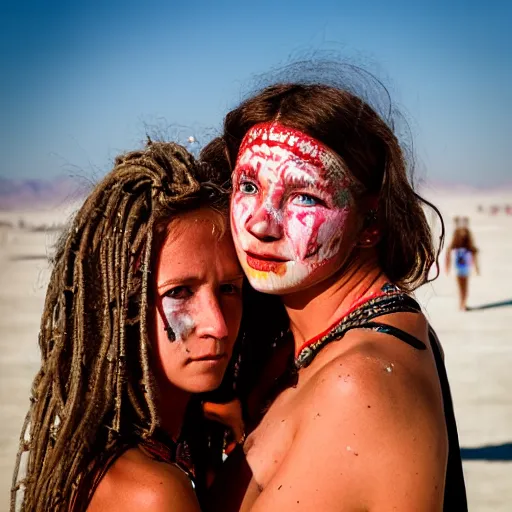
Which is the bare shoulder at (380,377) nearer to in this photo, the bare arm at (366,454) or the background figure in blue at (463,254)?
the bare arm at (366,454)

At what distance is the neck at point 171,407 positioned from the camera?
9.73 ft

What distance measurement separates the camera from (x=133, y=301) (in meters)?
2.84

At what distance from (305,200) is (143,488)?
1.10 meters

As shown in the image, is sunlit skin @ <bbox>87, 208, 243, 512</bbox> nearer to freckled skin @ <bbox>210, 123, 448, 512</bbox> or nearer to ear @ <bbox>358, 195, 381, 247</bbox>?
freckled skin @ <bbox>210, 123, 448, 512</bbox>

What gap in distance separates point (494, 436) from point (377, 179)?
5.82 m

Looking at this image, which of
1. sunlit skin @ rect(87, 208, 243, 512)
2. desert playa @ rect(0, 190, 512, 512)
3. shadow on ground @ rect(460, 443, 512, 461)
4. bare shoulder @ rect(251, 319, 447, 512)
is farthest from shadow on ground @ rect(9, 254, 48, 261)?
bare shoulder @ rect(251, 319, 447, 512)

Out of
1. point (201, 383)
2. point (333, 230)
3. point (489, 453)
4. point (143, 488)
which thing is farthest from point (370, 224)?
point (489, 453)

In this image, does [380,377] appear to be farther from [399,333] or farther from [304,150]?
[304,150]

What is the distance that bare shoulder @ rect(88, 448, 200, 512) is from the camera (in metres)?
2.46

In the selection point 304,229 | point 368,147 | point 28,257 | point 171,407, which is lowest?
point 28,257

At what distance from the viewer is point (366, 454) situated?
238cm

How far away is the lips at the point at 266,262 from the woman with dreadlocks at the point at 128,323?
0.14m

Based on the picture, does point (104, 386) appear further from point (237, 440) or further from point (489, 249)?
point (489, 249)

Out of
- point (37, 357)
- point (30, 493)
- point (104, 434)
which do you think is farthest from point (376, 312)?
point (37, 357)
